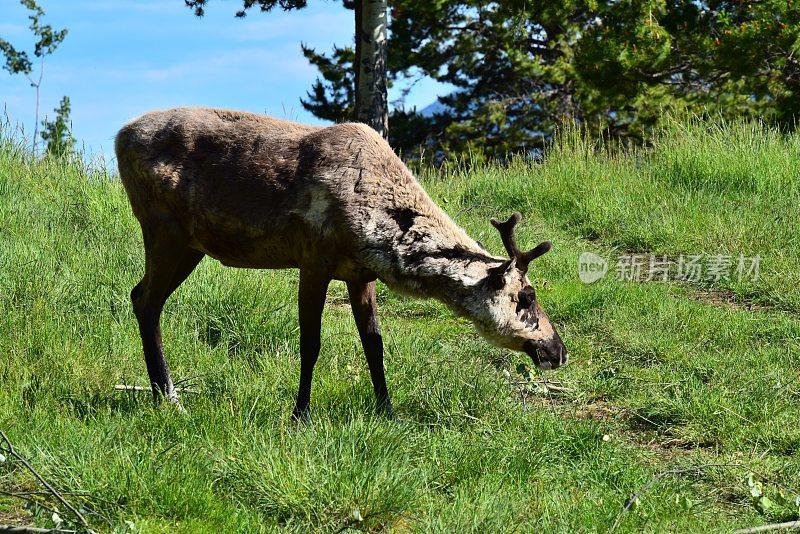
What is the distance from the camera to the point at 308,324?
5699 mm

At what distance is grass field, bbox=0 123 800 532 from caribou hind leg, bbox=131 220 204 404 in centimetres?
25

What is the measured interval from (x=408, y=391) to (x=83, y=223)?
472 cm

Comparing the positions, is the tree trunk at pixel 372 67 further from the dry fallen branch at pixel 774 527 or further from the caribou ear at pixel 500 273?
the dry fallen branch at pixel 774 527

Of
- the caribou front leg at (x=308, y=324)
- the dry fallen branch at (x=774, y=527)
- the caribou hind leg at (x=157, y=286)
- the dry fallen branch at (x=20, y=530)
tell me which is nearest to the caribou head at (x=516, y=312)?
the caribou front leg at (x=308, y=324)

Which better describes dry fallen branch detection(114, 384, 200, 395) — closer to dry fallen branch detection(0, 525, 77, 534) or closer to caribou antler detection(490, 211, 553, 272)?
dry fallen branch detection(0, 525, 77, 534)

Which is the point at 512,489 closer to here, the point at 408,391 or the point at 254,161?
the point at 408,391

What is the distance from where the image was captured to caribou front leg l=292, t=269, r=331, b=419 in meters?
5.64

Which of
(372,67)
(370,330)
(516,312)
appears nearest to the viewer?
(516,312)

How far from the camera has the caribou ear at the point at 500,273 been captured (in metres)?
5.64
